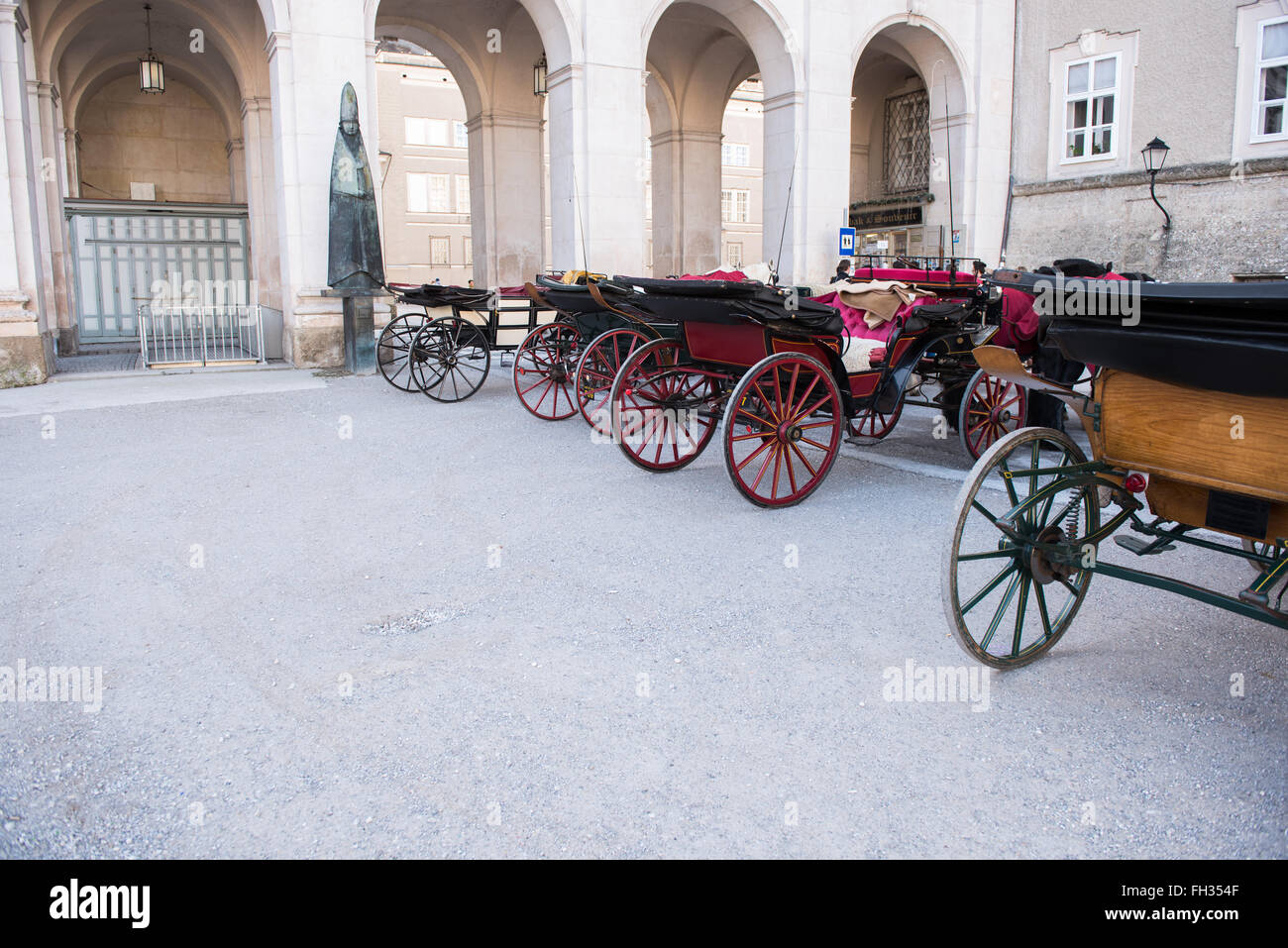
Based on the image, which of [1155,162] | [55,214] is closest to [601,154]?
[55,214]

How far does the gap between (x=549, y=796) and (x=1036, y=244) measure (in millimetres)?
17873

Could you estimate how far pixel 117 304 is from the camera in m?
19.7

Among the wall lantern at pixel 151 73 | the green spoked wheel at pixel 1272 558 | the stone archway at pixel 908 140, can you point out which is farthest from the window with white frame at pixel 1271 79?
the wall lantern at pixel 151 73

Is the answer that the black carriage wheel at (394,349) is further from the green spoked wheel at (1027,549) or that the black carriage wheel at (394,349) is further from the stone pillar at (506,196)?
the stone pillar at (506,196)

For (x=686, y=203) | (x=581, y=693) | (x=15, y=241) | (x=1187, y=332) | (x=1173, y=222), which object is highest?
(x=686, y=203)

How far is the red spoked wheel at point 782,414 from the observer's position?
18.2ft

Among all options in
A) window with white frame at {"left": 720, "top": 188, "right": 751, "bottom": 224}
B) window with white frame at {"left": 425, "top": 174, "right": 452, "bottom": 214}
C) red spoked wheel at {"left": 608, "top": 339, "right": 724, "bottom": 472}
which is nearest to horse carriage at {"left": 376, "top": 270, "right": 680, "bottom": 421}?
red spoked wheel at {"left": 608, "top": 339, "right": 724, "bottom": 472}

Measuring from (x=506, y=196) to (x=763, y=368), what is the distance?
1493cm

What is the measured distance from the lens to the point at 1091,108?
17297 mm

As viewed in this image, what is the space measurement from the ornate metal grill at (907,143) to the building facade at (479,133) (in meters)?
0.12

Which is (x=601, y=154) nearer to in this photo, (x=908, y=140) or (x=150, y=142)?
(x=908, y=140)

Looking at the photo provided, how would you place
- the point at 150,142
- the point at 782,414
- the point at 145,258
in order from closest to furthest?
the point at 782,414
the point at 145,258
the point at 150,142

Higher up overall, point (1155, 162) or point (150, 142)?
point (150, 142)
